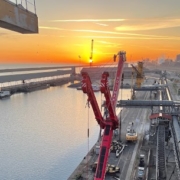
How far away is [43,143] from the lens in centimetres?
1421

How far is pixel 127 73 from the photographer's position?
66062 mm

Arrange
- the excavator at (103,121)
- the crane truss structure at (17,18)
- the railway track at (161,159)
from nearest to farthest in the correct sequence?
the crane truss structure at (17,18)
the excavator at (103,121)
the railway track at (161,159)

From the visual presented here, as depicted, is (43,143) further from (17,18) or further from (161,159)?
(17,18)

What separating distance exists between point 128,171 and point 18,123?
40.1 ft

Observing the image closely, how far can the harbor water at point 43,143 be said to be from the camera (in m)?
10.9

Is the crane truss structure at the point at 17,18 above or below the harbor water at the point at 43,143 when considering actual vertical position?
above

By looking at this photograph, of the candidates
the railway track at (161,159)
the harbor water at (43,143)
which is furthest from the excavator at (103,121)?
the harbor water at (43,143)

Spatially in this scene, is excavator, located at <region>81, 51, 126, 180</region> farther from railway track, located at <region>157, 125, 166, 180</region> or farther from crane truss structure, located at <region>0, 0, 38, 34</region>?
crane truss structure, located at <region>0, 0, 38, 34</region>

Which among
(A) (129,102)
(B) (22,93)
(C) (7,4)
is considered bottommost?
(B) (22,93)

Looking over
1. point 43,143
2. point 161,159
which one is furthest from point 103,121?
point 43,143

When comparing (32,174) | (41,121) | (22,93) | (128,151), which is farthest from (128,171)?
(22,93)

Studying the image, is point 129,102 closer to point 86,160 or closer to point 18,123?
point 86,160

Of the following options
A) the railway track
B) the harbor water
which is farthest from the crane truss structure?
the harbor water

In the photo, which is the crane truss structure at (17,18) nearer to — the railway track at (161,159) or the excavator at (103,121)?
the excavator at (103,121)
